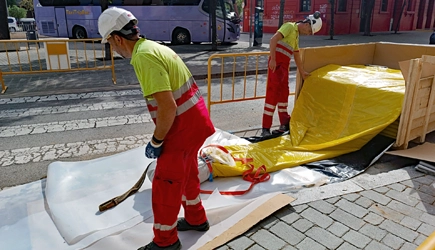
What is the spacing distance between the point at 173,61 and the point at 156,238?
4.23 feet

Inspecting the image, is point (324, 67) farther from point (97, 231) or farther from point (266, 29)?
point (266, 29)

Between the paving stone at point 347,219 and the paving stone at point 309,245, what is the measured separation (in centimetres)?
40

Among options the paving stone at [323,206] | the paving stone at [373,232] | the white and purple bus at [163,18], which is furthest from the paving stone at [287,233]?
the white and purple bus at [163,18]

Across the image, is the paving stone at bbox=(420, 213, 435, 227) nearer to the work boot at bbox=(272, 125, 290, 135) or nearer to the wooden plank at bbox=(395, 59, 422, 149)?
the wooden plank at bbox=(395, 59, 422, 149)

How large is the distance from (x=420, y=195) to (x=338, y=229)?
1.10 m

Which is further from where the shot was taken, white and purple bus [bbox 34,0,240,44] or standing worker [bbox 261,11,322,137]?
white and purple bus [bbox 34,0,240,44]

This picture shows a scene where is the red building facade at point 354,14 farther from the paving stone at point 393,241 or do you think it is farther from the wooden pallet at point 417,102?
the paving stone at point 393,241

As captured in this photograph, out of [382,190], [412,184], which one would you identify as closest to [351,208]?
[382,190]

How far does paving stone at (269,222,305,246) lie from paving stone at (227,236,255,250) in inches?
8.9

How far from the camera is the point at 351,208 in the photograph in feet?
10.1

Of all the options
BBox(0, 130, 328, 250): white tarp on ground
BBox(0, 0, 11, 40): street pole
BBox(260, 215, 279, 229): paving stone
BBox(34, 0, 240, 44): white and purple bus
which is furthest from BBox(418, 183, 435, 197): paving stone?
BBox(34, 0, 240, 44): white and purple bus

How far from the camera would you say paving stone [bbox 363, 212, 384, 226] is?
2893 millimetres

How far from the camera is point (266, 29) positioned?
3011 centimetres

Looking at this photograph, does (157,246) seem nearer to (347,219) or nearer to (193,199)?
(193,199)
